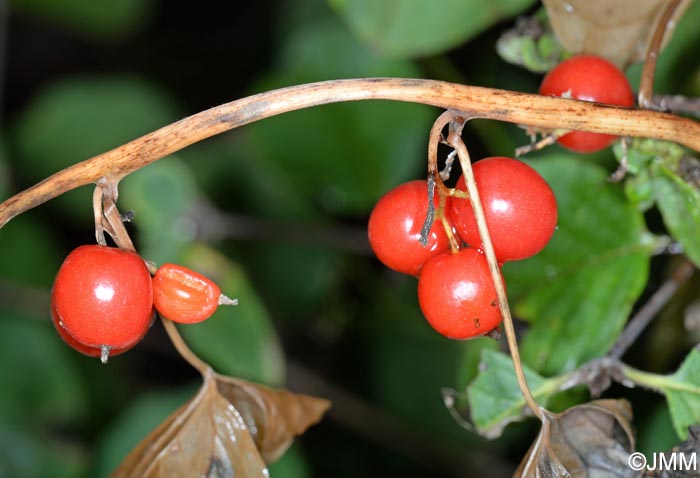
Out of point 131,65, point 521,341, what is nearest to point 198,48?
point 131,65

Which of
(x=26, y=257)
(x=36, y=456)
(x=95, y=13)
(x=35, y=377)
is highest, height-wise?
(x=95, y=13)

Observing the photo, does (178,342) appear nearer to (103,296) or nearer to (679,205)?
(103,296)

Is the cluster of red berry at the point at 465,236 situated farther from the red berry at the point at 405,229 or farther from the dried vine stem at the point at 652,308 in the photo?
the dried vine stem at the point at 652,308

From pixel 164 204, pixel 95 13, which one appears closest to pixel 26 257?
pixel 164 204

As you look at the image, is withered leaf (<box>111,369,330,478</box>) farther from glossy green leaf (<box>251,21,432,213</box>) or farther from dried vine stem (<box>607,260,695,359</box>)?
glossy green leaf (<box>251,21,432,213</box>)

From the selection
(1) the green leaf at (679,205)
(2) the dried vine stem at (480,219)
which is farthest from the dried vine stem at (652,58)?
(2) the dried vine stem at (480,219)

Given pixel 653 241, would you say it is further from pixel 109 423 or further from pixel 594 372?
pixel 109 423

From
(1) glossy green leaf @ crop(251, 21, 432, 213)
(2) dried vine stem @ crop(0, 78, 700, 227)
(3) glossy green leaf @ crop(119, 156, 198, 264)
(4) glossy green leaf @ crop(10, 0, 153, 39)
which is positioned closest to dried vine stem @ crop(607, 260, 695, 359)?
(2) dried vine stem @ crop(0, 78, 700, 227)
